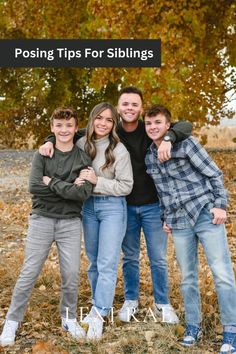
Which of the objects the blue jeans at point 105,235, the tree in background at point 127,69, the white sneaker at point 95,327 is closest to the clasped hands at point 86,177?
the blue jeans at point 105,235

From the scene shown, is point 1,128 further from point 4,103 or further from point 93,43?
point 93,43

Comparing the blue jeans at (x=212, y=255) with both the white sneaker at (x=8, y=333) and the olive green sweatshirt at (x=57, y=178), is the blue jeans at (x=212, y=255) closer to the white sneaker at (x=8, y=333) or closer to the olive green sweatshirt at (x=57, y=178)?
the olive green sweatshirt at (x=57, y=178)

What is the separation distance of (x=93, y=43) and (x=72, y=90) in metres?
12.6

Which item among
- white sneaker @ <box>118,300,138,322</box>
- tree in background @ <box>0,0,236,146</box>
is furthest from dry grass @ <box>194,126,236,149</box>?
white sneaker @ <box>118,300,138,322</box>

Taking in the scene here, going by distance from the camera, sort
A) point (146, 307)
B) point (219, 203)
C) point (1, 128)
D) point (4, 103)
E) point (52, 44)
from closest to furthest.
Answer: point (219, 203)
point (146, 307)
point (52, 44)
point (4, 103)
point (1, 128)

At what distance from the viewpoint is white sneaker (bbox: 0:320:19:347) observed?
499 centimetres

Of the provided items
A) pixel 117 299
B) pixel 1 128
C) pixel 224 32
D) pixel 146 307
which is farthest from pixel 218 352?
pixel 1 128

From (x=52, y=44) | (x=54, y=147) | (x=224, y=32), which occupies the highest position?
(x=224, y=32)

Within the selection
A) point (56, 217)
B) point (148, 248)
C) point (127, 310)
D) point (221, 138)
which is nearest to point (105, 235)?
point (56, 217)

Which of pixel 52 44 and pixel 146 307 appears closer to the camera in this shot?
pixel 146 307

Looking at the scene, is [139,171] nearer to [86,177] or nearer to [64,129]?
[86,177]

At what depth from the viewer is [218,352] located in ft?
15.9

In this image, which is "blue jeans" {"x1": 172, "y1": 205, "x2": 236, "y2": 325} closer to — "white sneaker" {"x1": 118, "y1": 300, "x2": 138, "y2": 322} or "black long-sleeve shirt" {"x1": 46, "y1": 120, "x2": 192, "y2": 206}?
"black long-sleeve shirt" {"x1": 46, "y1": 120, "x2": 192, "y2": 206}

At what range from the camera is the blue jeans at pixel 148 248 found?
→ 5.22 m
